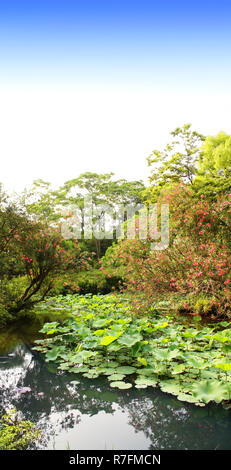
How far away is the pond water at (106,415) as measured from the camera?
2.58m

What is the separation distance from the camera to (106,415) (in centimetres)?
305

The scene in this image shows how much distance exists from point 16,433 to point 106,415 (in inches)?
34.3

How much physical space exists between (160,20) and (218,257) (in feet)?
17.2

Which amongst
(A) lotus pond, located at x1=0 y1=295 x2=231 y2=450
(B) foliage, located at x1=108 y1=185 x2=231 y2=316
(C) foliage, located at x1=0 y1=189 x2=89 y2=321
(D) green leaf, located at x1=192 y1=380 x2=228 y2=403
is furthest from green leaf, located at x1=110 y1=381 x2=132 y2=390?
(C) foliage, located at x1=0 y1=189 x2=89 y2=321

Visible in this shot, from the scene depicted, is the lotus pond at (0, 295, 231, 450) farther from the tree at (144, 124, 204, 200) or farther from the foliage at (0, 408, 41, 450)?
the tree at (144, 124, 204, 200)

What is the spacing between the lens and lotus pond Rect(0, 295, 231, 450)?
266cm

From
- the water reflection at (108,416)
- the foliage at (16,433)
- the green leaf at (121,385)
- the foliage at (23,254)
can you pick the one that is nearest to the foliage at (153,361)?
the green leaf at (121,385)

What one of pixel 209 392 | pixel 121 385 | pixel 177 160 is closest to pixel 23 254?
pixel 121 385

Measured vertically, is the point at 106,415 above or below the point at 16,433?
below

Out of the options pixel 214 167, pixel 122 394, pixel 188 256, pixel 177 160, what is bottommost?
pixel 122 394

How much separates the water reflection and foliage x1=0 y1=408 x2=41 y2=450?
0.32ft

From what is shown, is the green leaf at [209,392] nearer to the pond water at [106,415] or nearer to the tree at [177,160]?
the pond water at [106,415]

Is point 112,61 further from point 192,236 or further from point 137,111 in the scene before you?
point 192,236

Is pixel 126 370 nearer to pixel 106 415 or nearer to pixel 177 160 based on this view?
pixel 106 415
